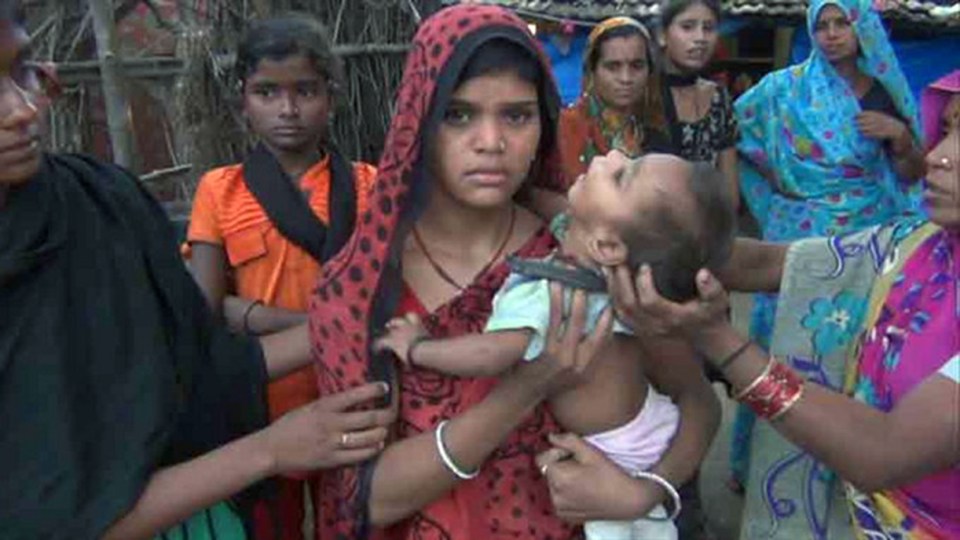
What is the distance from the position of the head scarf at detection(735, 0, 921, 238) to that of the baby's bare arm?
279cm

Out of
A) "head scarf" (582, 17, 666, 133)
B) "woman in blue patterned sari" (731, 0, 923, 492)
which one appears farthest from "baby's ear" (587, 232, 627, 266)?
"head scarf" (582, 17, 666, 133)

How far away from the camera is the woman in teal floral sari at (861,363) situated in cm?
148

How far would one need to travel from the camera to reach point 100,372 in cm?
150

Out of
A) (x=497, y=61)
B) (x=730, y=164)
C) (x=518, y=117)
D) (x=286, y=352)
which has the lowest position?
(x=730, y=164)

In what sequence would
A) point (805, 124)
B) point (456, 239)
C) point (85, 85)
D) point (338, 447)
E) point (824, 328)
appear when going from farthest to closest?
point (85, 85) < point (805, 124) < point (824, 328) < point (456, 239) < point (338, 447)

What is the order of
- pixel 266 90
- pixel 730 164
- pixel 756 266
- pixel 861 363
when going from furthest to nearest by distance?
pixel 730 164 < pixel 266 90 < pixel 756 266 < pixel 861 363

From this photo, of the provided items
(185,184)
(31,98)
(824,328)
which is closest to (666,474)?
(824,328)

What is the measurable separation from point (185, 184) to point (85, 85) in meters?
0.83

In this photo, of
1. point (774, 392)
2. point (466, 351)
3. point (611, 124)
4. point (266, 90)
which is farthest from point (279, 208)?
point (611, 124)

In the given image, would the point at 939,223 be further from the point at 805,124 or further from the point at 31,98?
the point at 805,124

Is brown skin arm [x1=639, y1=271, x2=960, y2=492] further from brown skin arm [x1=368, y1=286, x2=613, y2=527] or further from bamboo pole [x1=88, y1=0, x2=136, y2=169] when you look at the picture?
bamboo pole [x1=88, y1=0, x2=136, y2=169]

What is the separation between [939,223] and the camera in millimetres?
1570

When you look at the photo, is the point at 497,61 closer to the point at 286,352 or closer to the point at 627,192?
the point at 627,192

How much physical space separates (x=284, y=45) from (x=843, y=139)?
2.47 m
